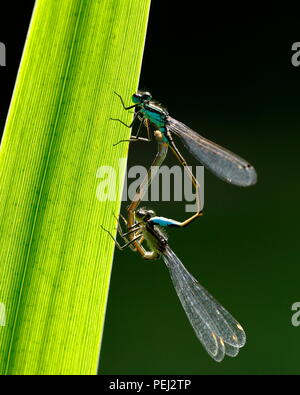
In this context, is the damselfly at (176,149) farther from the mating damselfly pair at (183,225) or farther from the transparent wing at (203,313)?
the transparent wing at (203,313)

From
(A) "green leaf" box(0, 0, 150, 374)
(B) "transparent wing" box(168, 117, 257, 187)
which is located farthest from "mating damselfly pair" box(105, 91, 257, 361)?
(A) "green leaf" box(0, 0, 150, 374)

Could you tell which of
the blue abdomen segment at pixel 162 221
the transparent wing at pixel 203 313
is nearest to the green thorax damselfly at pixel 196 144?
the blue abdomen segment at pixel 162 221

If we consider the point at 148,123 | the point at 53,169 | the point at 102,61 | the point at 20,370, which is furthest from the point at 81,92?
the point at 20,370

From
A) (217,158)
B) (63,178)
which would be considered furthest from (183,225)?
(63,178)

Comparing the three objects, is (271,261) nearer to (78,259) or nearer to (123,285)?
(123,285)

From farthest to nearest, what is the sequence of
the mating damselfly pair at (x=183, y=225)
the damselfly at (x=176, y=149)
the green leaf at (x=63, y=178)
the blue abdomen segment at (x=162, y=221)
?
the blue abdomen segment at (x=162, y=221) < the mating damselfly pair at (x=183, y=225) < the damselfly at (x=176, y=149) < the green leaf at (x=63, y=178)

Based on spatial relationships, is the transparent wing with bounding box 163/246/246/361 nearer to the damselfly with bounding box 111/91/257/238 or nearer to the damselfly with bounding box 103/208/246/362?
the damselfly with bounding box 103/208/246/362
